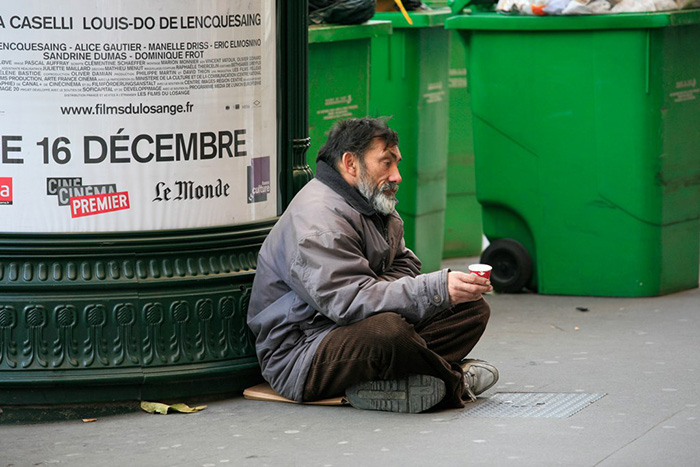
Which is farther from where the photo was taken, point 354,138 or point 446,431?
point 354,138

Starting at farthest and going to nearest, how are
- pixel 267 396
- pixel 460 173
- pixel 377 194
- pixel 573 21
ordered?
pixel 460 173 < pixel 573 21 < pixel 267 396 < pixel 377 194

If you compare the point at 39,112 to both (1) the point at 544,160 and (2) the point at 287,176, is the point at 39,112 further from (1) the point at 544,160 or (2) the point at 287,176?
(1) the point at 544,160

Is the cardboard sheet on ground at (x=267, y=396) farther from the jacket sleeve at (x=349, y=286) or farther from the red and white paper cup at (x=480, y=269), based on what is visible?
the red and white paper cup at (x=480, y=269)

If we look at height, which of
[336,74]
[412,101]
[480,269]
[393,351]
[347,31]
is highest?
[347,31]

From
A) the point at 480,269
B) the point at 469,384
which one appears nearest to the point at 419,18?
the point at 469,384

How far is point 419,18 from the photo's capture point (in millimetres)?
8234

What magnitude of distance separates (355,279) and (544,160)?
114 inches

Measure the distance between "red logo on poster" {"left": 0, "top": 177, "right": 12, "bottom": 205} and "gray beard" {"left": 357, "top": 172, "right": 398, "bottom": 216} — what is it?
1.25m

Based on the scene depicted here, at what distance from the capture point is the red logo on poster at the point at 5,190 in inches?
197

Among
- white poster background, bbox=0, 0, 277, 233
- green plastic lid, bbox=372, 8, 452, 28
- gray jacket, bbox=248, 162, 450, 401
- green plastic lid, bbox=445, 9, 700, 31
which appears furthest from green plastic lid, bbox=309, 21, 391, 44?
gray jacket, bbox=248, 162, 450, 401

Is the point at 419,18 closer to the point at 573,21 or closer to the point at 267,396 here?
the point at 573,21

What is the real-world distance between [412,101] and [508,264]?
3.84ft

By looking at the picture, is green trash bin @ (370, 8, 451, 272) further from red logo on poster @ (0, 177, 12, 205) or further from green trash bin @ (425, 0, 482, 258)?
red logo on poster @ (0, 177, 12, 205)

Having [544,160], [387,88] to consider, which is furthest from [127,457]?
[387,88]
